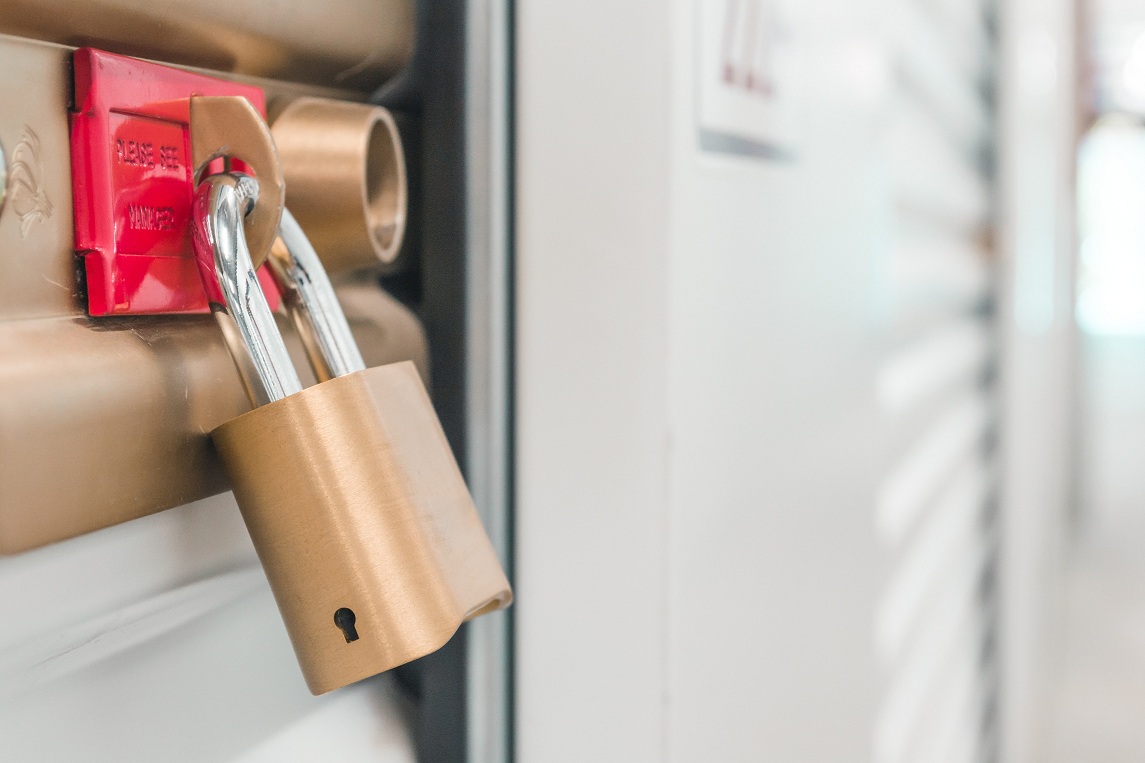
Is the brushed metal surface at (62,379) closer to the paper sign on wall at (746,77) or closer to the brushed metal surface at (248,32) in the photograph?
the brushed metal surface at (248,32)

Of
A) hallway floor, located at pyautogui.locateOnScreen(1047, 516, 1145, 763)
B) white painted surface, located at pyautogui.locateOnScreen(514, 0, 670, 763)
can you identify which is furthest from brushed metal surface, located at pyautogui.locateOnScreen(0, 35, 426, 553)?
hallway floor, located at pyautogui.locateOnScreen(1047, 516, 1145, 763)

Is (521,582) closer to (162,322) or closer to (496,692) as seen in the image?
(496,692)

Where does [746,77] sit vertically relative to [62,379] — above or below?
above

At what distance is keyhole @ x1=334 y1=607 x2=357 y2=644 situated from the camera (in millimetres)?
262

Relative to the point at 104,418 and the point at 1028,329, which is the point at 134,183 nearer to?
the point at 104,418

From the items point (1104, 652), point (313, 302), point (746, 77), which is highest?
point (746, 77)

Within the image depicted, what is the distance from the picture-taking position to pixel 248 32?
31 centimetres

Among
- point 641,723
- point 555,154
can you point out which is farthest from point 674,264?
point 641,723

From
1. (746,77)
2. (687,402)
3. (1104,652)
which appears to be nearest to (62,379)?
(687,402)

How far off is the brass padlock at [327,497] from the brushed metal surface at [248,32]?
5cm

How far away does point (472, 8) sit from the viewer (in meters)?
0.39

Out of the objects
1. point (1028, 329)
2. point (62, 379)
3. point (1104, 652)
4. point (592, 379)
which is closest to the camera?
point (62, 379)

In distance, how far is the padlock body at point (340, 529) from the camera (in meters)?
0.26

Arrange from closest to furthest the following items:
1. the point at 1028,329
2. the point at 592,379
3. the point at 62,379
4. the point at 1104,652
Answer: the point at 62,379 < the point at 592,379 < the point at 1028,329 < the point at 1104,652
